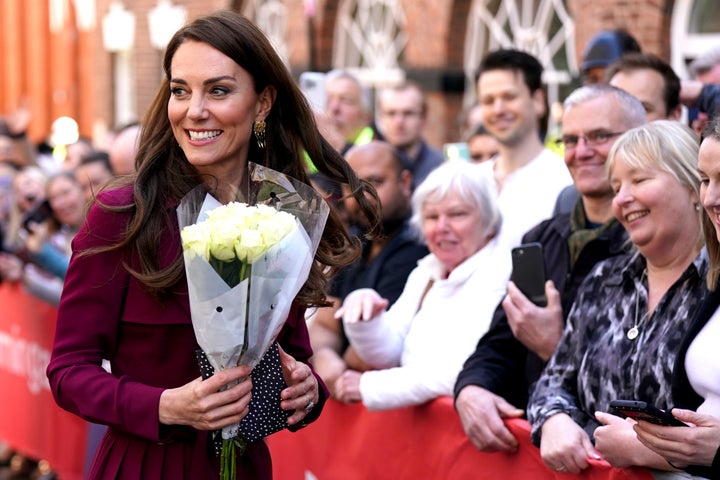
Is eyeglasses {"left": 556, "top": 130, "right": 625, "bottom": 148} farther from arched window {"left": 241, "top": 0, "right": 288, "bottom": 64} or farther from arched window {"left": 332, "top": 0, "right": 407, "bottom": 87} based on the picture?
arched window {"left": 241, "top": 0, "right": 288, "bottom": 64}

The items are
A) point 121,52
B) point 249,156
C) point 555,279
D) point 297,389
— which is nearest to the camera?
point 297,389

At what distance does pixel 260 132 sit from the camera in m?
3.52

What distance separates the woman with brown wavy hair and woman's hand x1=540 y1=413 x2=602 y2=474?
864 mm

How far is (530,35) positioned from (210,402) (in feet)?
32.7

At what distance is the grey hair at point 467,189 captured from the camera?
5.32 meters

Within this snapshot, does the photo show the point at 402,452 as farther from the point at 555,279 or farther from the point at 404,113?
the point at 404,113

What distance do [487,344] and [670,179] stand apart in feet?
3.65

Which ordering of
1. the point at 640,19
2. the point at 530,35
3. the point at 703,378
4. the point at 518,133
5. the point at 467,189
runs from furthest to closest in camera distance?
the point at 530,35 < the point at 640,19 < the point at 518,133 < the point at 467,189 < the point at 703,378

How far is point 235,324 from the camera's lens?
116 inches

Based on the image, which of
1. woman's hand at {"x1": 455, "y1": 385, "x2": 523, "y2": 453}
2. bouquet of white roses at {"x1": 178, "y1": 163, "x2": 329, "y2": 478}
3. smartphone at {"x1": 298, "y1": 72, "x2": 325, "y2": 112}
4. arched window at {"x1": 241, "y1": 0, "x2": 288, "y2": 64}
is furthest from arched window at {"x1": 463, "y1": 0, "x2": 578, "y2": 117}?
bouquet of white roses at {"x1": 178, "y1": 163, "x2": 329, "y2": 478}

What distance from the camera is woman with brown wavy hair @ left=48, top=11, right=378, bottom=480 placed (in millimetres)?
3131

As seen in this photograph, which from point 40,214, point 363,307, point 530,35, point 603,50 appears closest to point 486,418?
point 363,307

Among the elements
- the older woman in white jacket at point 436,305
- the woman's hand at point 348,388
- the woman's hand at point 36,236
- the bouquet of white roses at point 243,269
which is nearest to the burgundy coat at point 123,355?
the bouquet of white roses at point 243,269

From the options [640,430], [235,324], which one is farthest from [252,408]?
[640,430]
